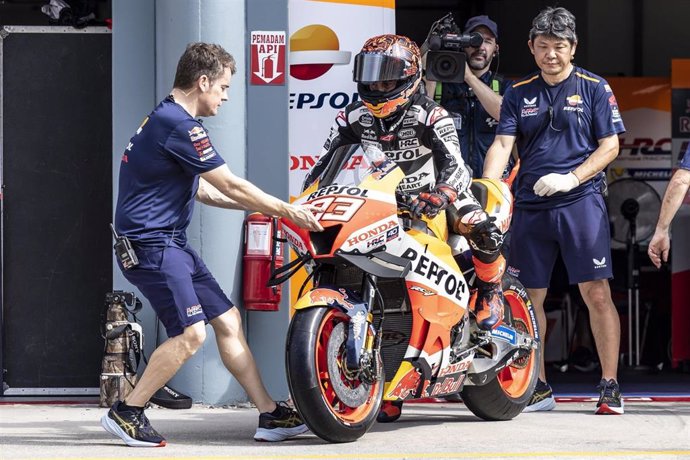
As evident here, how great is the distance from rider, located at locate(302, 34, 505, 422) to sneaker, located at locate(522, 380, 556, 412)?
3.30 ft

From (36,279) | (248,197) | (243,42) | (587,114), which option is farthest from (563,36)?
(36,279)

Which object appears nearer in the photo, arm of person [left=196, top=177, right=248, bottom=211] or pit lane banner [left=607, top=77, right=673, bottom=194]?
arm of person [left=196, top=177, right=248, bottom=211]

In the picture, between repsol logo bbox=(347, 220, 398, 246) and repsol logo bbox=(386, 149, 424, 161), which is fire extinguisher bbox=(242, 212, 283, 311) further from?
repsol logo bbox=(347, 220, 398, 246)

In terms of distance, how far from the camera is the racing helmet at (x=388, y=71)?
7156 mm

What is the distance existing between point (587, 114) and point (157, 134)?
2782 millimetres

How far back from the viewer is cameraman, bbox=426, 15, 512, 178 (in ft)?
29.8

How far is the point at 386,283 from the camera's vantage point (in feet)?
23.1

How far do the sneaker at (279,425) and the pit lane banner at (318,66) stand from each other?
226 centimetres

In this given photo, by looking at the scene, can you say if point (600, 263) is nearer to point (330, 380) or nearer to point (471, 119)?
point (471, 119)

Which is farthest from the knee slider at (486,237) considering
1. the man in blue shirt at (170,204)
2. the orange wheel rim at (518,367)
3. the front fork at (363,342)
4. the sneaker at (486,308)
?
the man in blue shirt at (170,204)

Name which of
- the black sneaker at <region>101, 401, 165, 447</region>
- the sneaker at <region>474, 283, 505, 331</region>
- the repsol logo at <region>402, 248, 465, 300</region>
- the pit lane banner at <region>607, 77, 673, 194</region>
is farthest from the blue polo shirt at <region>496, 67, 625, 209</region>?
the pit lane banner at <region>607, 77, 673, 194</region>

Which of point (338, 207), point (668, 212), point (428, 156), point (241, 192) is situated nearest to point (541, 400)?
point (668, 212)

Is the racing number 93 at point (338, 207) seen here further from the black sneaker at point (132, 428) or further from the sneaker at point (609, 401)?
the sneaker at point (609, 401)

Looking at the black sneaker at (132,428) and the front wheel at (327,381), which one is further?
the black sneaker at (132,428)
